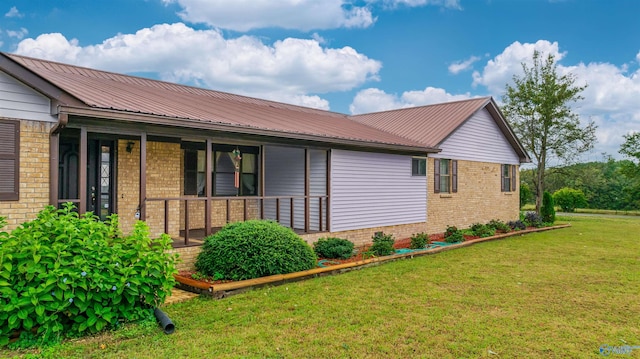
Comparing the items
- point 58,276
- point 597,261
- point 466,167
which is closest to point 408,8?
point 466,167

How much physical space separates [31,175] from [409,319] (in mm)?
6177

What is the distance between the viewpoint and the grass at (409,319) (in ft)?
15.3

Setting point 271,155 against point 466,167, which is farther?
point 466,167

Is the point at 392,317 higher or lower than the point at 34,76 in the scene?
lower

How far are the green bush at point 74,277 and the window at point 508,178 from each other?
16579 millimetres

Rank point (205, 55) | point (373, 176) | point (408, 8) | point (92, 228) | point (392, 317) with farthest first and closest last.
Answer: point (205, 55)
point (408, 8)
point (373, 176)
point (392, 317)
point (92, 228)

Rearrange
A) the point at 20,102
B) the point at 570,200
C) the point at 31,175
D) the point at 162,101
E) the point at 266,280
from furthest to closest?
the point at 570,200 < the point at 162,101 < the point at 266,280 < the point at 31,175 < the point at 20,102

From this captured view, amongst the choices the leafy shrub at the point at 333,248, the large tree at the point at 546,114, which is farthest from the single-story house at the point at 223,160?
the large tree at the point at 546,114

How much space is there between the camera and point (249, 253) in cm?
756

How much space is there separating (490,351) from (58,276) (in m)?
4.53

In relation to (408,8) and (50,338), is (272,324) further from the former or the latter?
(408,8)

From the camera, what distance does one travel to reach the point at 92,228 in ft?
17.0

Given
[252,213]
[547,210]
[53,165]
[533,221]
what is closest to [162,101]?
[53,165]

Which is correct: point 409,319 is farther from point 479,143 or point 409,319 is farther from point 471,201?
point 479,143
